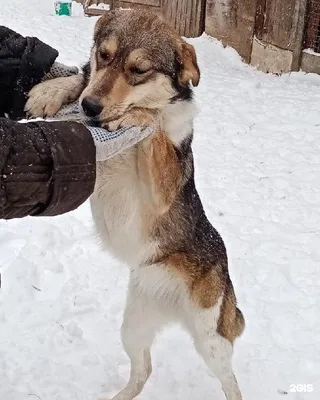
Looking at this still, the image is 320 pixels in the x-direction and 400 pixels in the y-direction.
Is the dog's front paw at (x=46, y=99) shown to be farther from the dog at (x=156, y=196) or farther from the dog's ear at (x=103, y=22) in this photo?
the dog's ear at (x=103, y=22)

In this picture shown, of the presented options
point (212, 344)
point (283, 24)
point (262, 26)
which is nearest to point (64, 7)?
point (262, 26)

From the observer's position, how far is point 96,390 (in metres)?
3.89

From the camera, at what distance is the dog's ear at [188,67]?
3.36m

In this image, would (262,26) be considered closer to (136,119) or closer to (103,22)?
(103,22)

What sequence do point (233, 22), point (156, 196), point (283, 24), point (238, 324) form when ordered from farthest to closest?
point (233, 22) → point (283, 24) → point (238, 324) → point (156, 196)

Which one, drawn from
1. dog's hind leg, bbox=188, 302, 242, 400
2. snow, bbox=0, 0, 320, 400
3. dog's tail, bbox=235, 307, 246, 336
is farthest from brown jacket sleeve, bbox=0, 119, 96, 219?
dog's tail, bbox=235, 307, 246, 336

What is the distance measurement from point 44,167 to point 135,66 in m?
0.99

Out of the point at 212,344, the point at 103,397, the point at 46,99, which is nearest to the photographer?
the point at 46,99

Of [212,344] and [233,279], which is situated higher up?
[212,344]

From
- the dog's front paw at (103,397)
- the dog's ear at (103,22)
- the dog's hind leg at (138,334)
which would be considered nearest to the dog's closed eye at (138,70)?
the dog's ear at (103,22)

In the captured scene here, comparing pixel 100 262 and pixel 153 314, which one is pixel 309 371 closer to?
pixel 153 314

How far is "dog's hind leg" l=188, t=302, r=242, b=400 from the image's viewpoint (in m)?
3.43

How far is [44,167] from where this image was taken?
7.82 feet

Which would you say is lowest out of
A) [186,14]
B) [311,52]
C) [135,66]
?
[186,14]
